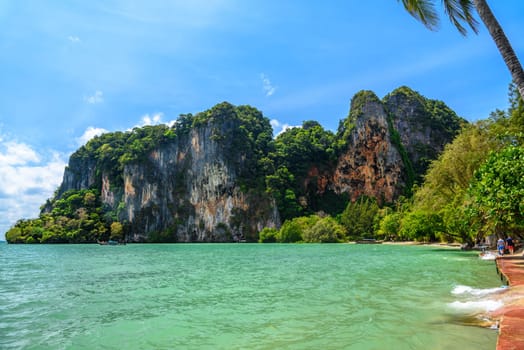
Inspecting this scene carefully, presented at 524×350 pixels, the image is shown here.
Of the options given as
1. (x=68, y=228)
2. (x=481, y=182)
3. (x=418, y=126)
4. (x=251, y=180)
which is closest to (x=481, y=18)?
(x=481, y=182)

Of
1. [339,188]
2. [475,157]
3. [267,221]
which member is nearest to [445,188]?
[475,157]

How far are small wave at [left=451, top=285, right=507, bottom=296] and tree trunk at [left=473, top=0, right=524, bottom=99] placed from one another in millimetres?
6657

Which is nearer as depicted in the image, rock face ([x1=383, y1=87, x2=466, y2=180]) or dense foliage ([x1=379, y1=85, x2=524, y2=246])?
dense foliage ([x1=379, y1=85, x2=524, y2=246])

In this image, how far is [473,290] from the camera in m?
10.8

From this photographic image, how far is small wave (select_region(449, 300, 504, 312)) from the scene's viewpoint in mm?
7934

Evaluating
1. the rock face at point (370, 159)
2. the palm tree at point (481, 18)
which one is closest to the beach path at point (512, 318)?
the palm tree at point (481, 18)

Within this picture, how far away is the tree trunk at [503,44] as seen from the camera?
5.62 m

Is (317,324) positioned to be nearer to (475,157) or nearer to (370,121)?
(475,157)

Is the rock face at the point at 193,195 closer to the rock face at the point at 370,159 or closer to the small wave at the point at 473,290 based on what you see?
the rock face at the point at 370,159

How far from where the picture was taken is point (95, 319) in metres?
8.47

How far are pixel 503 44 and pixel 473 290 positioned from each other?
7781 mm

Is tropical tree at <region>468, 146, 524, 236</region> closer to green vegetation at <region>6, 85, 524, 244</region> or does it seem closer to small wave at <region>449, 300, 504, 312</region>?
small wave at <region>449, 300, 504, 312</region>

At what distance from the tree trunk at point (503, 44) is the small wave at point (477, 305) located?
4.82 meters

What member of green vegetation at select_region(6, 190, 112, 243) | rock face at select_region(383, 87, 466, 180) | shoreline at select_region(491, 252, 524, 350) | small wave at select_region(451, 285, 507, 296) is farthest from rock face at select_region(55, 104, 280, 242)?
shoreline at select_region(491, 252, 524, 350)
